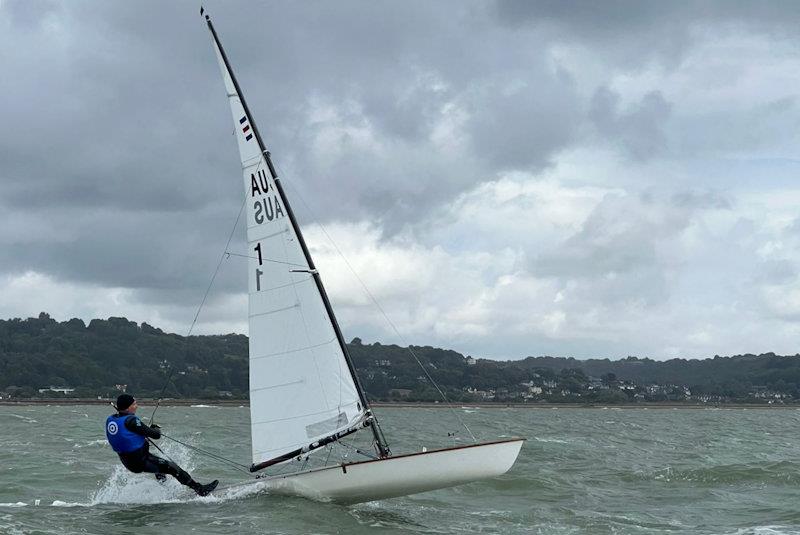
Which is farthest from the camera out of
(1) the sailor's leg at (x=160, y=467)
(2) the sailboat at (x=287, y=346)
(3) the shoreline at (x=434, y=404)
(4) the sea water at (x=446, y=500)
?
(3) the shoreline at (x=434, y=404)

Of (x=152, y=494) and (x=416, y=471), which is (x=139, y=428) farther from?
(x=416, y=471)

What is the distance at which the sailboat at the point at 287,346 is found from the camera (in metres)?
15.4

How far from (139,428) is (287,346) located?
106 inches

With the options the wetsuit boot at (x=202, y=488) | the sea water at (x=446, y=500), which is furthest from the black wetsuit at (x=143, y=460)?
the sea water at (x=446, y=500)

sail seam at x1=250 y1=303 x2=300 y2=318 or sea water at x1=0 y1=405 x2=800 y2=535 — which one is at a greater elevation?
sail seam at x1=250 y1=303 x2=300 y2=318

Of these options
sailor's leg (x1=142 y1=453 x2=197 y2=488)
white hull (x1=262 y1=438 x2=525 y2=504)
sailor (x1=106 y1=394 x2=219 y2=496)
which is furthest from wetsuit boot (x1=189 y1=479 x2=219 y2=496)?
white hull (x1=262 y1=438 x2=525 y2=504)

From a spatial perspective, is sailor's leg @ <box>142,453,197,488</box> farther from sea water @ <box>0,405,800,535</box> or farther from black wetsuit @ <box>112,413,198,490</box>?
sea water @ <box>0,405,800,535</box>

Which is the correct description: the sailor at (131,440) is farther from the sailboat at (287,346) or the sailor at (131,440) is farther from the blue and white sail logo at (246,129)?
the blue and white sail logo at (246,129)

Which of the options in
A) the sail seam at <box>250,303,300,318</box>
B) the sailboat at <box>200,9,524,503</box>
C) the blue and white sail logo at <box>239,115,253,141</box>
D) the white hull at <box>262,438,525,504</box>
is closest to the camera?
the white hull at <box>262,438,525,504</box>

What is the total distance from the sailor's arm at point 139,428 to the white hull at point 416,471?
2.46m

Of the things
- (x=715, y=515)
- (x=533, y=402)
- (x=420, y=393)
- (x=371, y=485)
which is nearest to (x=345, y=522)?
(x=371, y=485)

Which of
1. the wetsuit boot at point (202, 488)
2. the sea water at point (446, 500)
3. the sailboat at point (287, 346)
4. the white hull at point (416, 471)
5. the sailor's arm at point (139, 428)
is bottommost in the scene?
the sea water at point (446, 500)

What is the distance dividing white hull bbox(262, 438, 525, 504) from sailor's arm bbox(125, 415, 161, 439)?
2.46m

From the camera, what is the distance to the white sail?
50.5 feet
